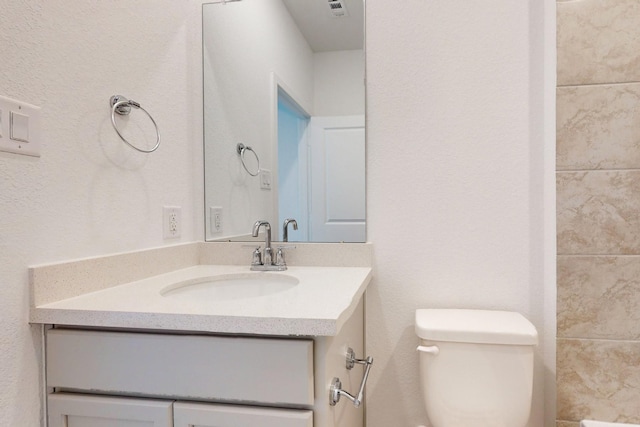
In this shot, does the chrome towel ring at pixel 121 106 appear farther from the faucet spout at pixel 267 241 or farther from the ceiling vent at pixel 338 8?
the ceiling vent at pixel 338 8

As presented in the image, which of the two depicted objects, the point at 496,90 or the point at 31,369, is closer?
the point at 31,369

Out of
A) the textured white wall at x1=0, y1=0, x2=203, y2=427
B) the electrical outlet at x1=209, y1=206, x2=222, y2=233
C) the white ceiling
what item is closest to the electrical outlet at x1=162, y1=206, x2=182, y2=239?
the textured white wall at x1=0, y1=0, x2=203, y2=427

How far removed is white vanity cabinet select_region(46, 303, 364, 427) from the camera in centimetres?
82

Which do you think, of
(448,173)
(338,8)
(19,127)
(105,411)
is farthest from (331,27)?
(105,411)

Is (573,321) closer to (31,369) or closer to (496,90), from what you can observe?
(496,90)

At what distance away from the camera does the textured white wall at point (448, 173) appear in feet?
4.66

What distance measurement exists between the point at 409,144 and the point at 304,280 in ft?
2.03

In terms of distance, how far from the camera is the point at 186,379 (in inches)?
33.8

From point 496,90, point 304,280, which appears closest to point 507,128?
point 496,90

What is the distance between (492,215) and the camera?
1437 millimetres

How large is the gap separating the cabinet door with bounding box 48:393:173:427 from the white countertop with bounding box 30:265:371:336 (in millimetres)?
165

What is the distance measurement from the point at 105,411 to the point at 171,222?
0.68m

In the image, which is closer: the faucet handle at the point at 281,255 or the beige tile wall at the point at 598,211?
the beige tile wall at the point at 598,211

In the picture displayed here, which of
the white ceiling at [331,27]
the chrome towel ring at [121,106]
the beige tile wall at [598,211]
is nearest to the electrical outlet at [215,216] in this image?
the chrome towel ring at [121,106]
